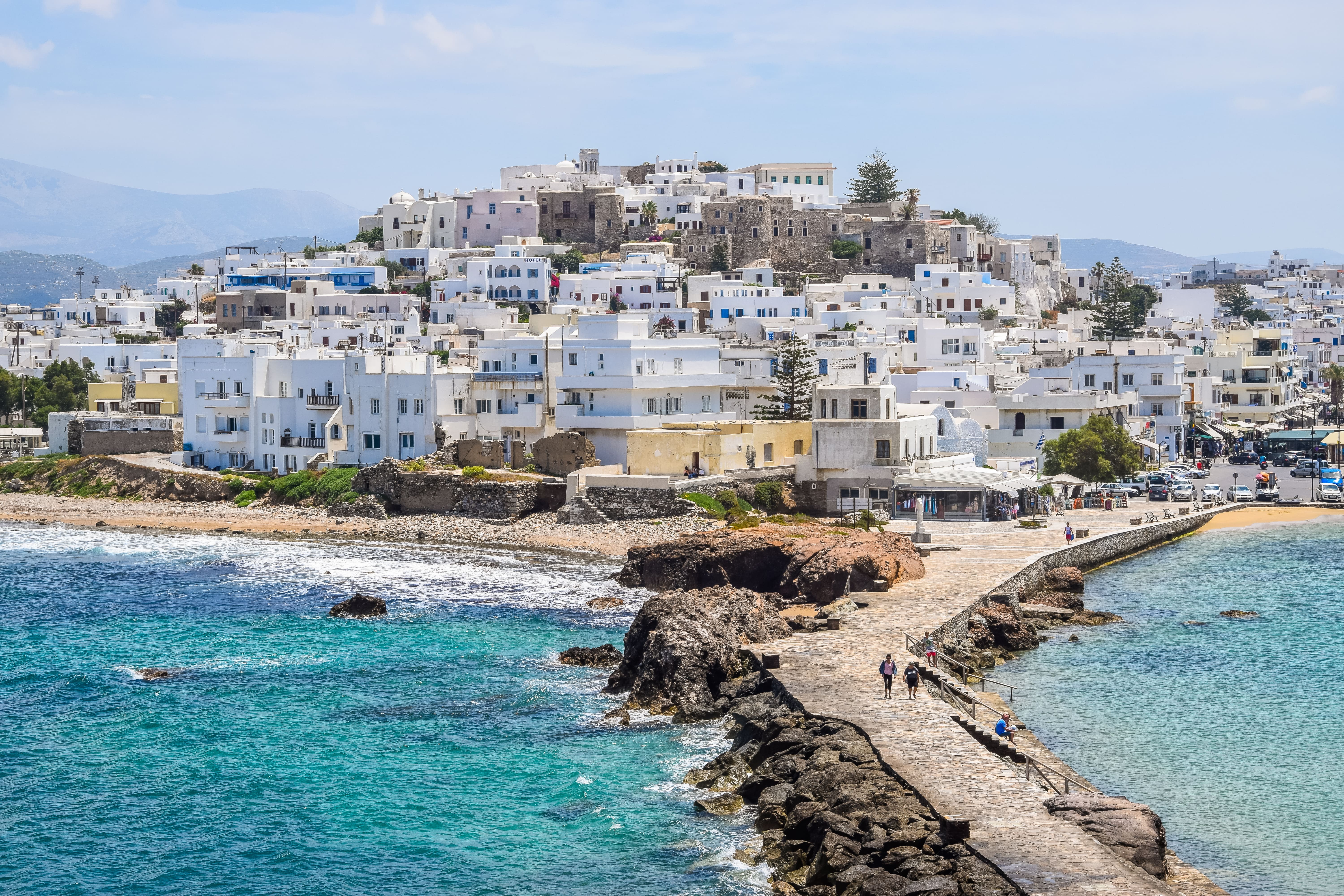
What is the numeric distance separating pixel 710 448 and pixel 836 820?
114 ft

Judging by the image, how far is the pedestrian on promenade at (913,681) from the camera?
1012 inches

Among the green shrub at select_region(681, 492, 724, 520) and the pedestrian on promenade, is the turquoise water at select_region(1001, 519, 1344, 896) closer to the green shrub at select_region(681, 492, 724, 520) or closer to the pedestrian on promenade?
the pedestrian on promenade

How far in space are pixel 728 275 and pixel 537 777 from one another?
74892mm

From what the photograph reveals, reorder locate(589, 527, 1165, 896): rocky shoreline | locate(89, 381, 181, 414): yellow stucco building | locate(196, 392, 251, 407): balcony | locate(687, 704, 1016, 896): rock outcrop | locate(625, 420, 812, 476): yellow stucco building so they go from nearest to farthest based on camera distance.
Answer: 1. locate(687, 704, 1016, 896): rock outcrop
2. locate(589, 527, 1165, 896): rocky shoreline
3. locate(625, 420, 812, 476): yellow stucco building
4. locate(196, 392, 251, 407): balcony
5. locate(89, 381, 181, 414): yellow stucco building

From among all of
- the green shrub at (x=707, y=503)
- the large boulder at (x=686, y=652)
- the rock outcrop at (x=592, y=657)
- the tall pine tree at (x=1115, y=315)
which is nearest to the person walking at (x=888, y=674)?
the large boulder at (x=686, y=652)

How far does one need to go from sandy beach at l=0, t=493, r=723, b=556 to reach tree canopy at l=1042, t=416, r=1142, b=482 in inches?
683

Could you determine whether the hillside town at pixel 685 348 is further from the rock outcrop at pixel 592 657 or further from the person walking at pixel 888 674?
the person walking at pixel 888 674

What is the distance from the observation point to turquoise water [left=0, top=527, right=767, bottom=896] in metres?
21.9

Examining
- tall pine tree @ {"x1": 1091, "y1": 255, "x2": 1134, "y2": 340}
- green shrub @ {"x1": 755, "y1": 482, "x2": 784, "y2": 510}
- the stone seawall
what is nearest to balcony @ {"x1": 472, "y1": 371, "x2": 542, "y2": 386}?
green shrub @ {"x1": 755, "y1": 482, "x2": 784, "y2": 510}

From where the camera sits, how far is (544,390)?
5997 centimetres

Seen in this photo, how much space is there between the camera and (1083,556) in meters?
46.2

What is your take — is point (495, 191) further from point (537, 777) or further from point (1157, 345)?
point (537, 777)

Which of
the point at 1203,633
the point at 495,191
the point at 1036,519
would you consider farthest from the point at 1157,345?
the point at 495,191

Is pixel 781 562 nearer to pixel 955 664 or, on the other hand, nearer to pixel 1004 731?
pixel 955 664
